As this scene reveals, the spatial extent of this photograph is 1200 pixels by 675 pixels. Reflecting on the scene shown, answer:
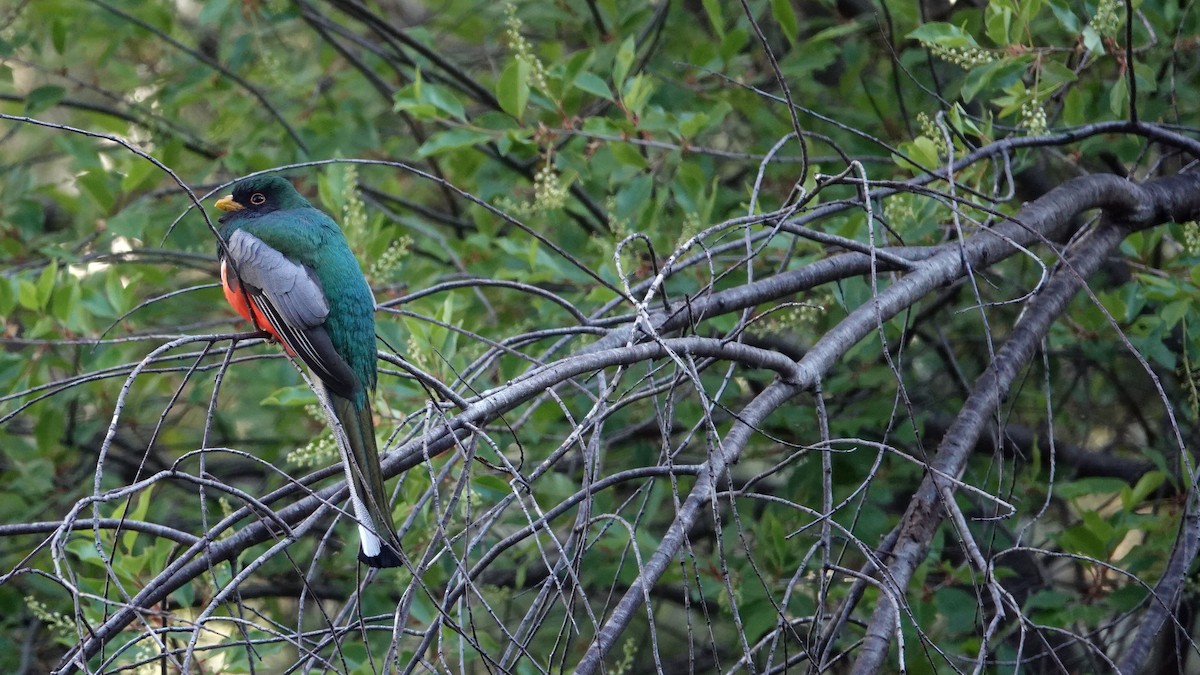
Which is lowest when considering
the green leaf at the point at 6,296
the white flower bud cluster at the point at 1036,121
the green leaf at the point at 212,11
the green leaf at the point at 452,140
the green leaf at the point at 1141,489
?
the green leaf at the point at 1141,489

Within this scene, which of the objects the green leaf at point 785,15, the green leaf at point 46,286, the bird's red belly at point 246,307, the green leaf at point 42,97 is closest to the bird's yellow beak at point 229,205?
the bird's red belly at point 246,307

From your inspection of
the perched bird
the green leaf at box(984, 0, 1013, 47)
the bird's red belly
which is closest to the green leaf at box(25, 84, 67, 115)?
the perched bird

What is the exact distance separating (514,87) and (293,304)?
1.08m

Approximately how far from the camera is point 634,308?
292 cm

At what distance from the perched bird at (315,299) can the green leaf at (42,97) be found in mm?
1917

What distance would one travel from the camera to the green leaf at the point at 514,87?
4020 mm

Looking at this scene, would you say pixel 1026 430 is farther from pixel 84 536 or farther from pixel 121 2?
pixel 121 2

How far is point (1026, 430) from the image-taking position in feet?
16.2

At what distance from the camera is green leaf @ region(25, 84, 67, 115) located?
543 centimetres

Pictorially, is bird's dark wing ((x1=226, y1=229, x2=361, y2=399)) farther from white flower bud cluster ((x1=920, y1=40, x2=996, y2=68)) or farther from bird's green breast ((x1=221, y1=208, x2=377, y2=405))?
white flower bud cluster ((x1=920, y1=40, x2=996, y2=68))

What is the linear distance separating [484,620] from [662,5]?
113 inches

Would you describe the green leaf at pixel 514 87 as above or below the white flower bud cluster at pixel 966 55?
below

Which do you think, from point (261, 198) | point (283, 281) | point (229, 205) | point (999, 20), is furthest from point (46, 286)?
point (999, 20)

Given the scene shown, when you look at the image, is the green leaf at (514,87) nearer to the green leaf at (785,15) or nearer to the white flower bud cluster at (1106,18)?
the green leaf at (785,15)
